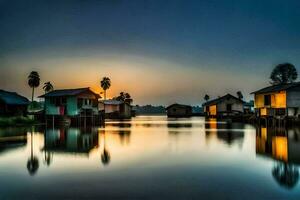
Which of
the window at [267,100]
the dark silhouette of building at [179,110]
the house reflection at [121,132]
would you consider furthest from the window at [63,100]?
the dark silhouette of building at [179,110]

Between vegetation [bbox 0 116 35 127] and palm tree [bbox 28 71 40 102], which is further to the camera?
palm tree [bbox 28 71 40 102]

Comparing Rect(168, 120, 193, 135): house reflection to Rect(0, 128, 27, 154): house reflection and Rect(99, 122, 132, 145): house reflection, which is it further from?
Rect(0, 128, 27, 154): house reflection

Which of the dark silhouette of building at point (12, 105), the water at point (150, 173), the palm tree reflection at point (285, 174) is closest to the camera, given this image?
the water at point (150, 173)

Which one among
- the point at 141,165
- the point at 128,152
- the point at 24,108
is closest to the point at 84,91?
the point at 24,108

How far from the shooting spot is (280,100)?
5156 centimetres

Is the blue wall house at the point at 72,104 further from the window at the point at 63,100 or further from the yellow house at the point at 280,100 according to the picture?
the yellow house at the point at 280,100

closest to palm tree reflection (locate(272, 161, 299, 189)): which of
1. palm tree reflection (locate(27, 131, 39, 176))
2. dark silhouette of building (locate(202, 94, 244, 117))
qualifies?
palm tree reflection (locate(27, 131, 39, 176))

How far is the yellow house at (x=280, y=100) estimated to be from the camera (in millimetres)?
49375

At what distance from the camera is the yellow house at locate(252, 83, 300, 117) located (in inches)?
1944

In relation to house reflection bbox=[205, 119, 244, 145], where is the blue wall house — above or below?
above

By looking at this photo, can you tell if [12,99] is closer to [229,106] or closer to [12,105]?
[12,105]

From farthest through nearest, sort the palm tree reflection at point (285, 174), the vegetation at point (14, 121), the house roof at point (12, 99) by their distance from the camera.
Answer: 1. the house roof at point (12, 99)
2. the vegetation at point (14, 121)
3. the palm tree reflection at point (285, 174)

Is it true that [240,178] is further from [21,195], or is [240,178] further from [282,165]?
[21,195]

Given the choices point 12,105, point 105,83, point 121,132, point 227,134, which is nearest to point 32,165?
point 121,132
